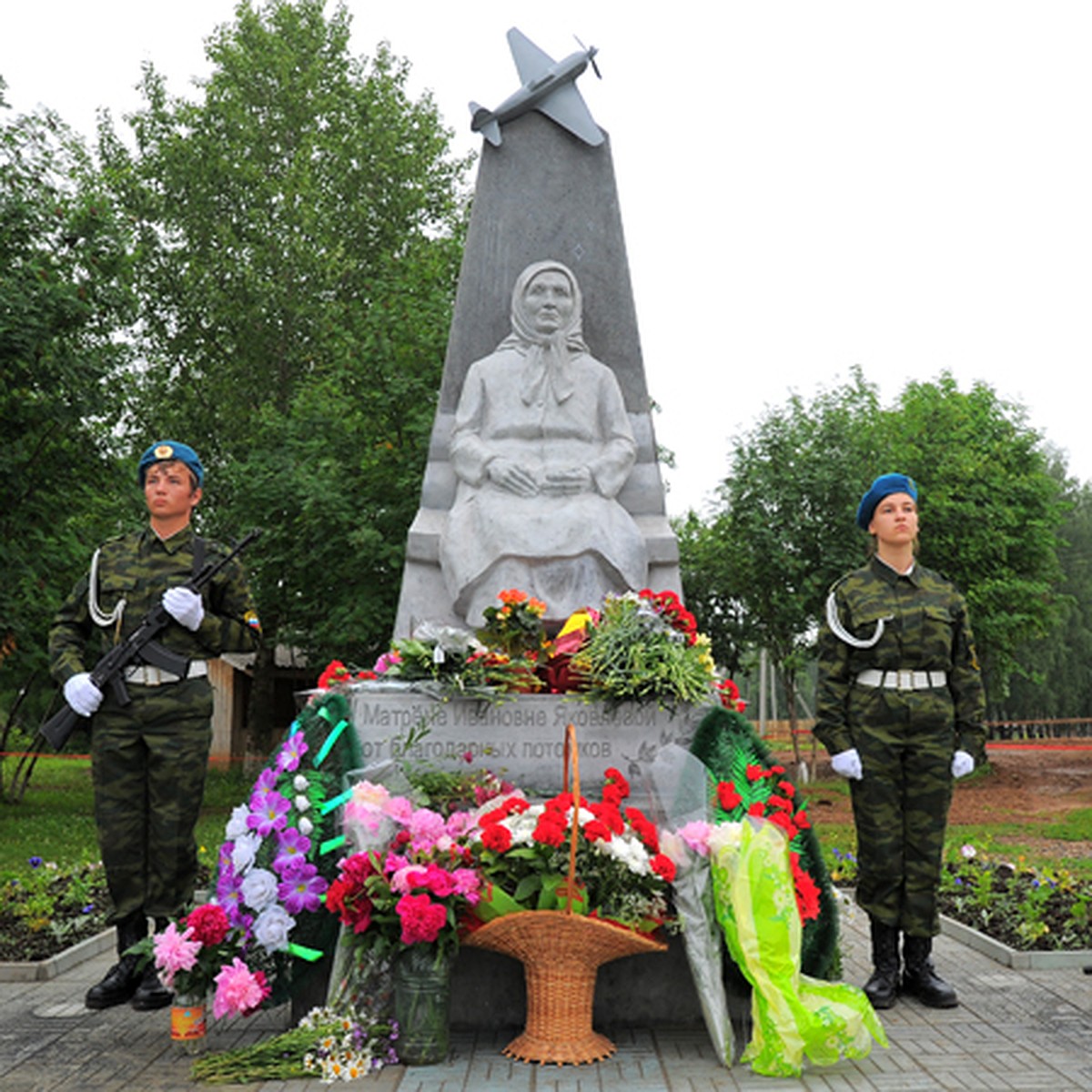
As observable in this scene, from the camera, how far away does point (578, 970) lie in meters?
4.18

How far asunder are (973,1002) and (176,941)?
3.27 m

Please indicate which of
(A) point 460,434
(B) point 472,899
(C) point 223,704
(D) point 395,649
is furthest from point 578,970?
(C) point 223,704

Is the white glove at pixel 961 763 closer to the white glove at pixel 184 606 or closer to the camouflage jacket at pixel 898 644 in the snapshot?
the camouflage jacket at pixel 898 644

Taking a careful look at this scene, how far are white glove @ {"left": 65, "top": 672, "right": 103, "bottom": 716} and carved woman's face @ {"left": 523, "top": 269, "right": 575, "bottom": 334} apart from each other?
307 centimetres

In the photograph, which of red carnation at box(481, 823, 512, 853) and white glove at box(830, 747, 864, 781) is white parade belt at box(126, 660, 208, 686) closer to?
red carnation at box(481, 823, 512, 853)

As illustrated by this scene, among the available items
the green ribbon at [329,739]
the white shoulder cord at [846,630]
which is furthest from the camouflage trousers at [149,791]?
the white shoulder cord at [846,630]

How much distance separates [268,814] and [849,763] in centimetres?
233

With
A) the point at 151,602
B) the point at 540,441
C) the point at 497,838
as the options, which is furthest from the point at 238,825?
the point at 540,441

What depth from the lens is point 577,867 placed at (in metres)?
4.22

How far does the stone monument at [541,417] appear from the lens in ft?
20.7

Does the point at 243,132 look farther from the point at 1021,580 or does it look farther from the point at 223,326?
the point at 1021,580

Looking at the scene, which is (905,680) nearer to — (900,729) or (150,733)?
(900,729)

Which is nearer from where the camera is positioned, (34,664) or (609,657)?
(609,657)

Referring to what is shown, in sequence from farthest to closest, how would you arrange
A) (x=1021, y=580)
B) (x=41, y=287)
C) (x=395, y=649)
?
1. (x=1021, y=580)
2. (x=41, y=287)
3. (x=395, y=649)
